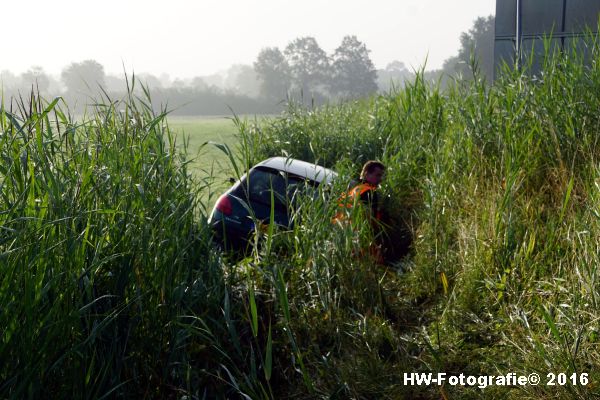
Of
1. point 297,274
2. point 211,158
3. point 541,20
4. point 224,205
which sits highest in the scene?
point 541,20

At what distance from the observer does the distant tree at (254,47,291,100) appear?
9762cm

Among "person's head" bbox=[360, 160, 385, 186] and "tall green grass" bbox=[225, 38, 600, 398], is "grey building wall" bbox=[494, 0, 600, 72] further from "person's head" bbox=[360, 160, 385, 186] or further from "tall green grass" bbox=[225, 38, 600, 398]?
"person's head" bbox=[360, 160, 385, 186]

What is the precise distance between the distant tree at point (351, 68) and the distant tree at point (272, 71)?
6.89m

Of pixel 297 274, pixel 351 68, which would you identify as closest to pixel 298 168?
pixel 297 274

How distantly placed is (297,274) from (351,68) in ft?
301

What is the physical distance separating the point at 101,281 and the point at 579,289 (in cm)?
310

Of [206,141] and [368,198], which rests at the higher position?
[206,141]

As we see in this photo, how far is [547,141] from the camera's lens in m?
6.52

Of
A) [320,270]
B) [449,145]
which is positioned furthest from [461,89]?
[320,270]

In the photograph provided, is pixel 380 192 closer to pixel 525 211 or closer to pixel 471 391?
pixel 525 211

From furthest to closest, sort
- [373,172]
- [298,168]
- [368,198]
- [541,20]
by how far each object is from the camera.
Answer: [541,20] → [298,168] → [373,172] → [368,198]

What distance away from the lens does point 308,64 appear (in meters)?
100

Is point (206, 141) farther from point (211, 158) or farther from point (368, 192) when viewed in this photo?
point (211, 158)

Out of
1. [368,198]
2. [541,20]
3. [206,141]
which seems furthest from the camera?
[541,20]
